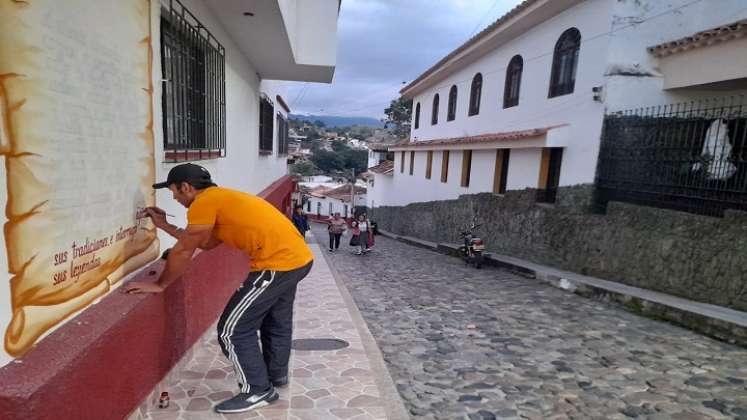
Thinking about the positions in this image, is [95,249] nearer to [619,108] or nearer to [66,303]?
[66,303]

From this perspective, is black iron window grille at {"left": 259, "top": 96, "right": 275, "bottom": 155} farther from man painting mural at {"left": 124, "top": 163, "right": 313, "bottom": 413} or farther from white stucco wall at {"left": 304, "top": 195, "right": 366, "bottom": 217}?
white stucco wall at {"left": 304, "top": 195, "right": 366, "bottom": 217}

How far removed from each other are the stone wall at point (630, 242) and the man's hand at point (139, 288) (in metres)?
6.83

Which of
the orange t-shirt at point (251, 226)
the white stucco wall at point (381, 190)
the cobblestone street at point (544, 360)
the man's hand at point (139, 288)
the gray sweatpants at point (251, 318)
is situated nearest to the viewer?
the man's hand at point (139, 288)

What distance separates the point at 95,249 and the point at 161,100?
1424 millimetres

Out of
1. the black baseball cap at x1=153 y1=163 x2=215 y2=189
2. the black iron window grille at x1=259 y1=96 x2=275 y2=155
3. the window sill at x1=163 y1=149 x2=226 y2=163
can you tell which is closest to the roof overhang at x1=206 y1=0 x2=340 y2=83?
the black iron window grille at x1=259 y1=96 x2=275 y2=155

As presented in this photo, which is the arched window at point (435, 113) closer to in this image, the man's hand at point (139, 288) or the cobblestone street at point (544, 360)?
the cobblestone street at point (544, 360)

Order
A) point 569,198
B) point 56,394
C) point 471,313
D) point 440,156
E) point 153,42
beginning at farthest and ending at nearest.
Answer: point 440,156, point 569,198, point 471,313, point 153,42, point 56,394

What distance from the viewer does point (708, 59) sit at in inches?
286

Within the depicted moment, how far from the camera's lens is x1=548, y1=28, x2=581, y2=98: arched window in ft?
32.1

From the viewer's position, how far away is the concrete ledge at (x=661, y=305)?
16.4 ft

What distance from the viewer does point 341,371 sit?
3797 millimetres

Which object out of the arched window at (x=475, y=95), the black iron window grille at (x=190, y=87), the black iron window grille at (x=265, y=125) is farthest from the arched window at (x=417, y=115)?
the black iron window grille at (x=190, y=87)

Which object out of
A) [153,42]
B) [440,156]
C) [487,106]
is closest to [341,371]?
[153,42]

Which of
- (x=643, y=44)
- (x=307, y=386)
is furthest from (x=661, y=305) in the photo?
(x=643, y=44)
